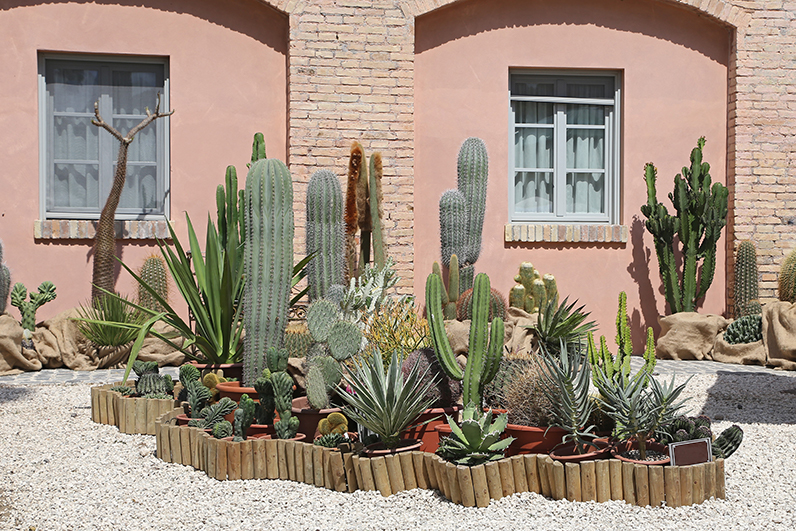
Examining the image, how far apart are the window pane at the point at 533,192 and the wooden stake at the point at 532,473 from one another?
5511mm

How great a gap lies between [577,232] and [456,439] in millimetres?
5383

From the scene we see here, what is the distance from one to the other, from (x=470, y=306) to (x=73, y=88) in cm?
458

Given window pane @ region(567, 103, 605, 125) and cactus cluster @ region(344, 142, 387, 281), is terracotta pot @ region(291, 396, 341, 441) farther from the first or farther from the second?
window pane @ region(567, 103, 605, 125)

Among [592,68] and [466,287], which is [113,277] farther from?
[592,68]

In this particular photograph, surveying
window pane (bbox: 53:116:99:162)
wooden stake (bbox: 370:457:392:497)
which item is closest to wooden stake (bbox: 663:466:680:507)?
wooden stake (bbox: 370:457:392:497)

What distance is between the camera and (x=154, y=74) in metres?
8.05

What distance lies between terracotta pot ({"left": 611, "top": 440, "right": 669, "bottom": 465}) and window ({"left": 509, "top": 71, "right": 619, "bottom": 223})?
514 cm

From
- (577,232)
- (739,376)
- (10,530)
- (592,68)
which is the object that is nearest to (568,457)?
(10,530)

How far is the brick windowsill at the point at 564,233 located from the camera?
27.3ft

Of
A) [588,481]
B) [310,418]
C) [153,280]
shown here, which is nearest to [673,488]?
[588,481]

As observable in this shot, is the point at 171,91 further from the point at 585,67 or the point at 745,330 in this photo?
the point at 745,330

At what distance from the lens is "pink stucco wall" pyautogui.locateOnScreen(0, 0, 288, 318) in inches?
301

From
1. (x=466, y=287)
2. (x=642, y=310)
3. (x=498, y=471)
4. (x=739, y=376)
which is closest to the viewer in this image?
(x=498, y=471)

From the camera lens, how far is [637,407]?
11.0 ft
